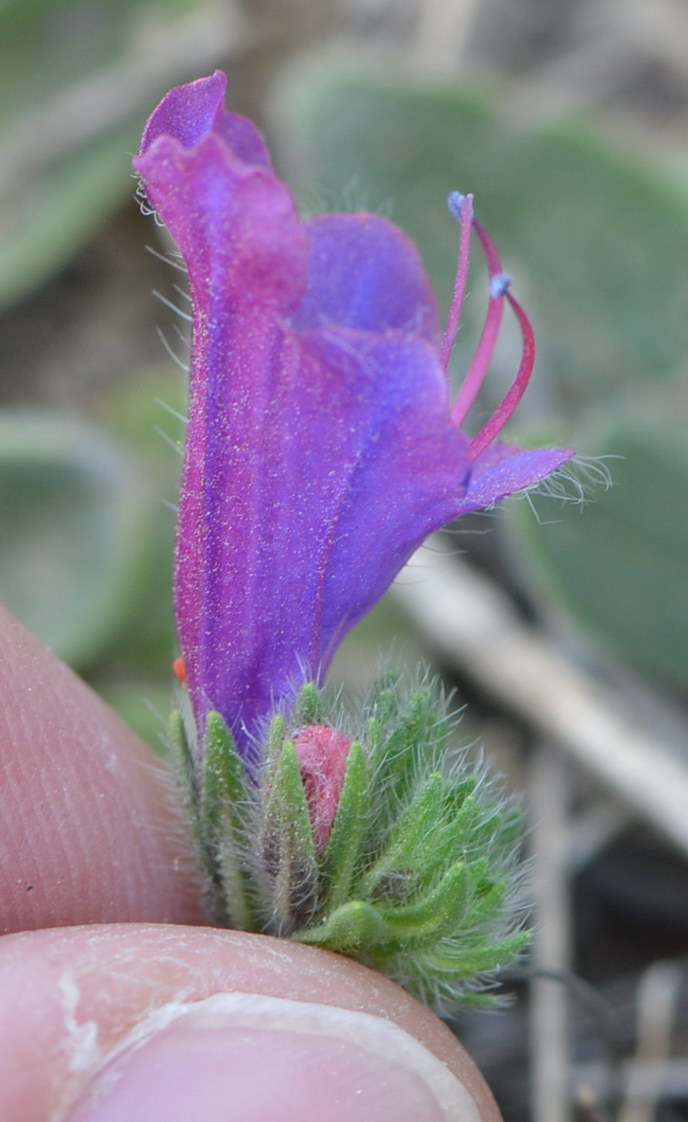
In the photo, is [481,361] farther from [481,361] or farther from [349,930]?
[349,930]

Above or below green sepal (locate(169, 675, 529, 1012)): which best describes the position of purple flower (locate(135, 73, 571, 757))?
above

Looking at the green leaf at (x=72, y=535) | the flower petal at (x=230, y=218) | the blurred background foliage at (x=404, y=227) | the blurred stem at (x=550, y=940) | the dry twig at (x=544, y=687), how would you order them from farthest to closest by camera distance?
the green leaf at (x=72, y=535) → the blurred background foliage at (x=404, y=227) → the dry twig at (x=544, y=687) → the blurred stem at (x=550, y=940) → the flower petal at (x=230, y=218)

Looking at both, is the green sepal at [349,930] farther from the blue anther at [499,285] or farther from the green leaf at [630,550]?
the green leaf at [630,550]

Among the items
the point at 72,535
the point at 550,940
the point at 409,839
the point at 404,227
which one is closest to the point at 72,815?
the point at 409,839

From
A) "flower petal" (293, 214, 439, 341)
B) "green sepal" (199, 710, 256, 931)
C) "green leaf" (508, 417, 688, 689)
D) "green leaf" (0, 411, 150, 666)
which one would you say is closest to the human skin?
"green sepal" (199, 710, 256, 931)

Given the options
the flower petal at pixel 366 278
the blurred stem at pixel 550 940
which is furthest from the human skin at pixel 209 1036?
the flower petal at pixel 366 278

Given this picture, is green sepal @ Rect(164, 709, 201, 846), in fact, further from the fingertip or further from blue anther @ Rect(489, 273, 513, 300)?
blue anther @ Rect(489, 273, 513, 300)

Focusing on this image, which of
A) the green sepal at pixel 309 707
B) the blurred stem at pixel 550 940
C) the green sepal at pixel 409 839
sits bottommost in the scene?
the blurred stem at pixel 550 940
